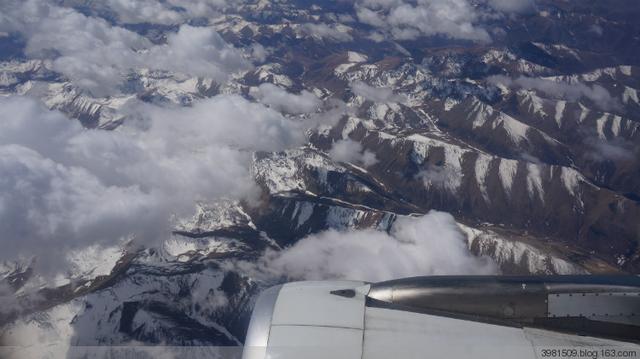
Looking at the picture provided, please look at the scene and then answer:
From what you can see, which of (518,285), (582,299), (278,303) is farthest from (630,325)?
(278,303)

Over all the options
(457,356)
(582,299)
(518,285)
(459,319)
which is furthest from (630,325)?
(457,356)

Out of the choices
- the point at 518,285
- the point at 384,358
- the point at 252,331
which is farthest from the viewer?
the point at 518,285

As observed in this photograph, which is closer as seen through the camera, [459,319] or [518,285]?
[459,319]

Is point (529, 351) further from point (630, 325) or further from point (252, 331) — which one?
point (252, 331)

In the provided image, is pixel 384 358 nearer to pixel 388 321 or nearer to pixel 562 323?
pixel 388 321

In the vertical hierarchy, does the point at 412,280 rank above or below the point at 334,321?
below

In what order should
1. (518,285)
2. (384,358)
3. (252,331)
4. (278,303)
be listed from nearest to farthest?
(384,358), (252,331), (278,303), (518,285)
